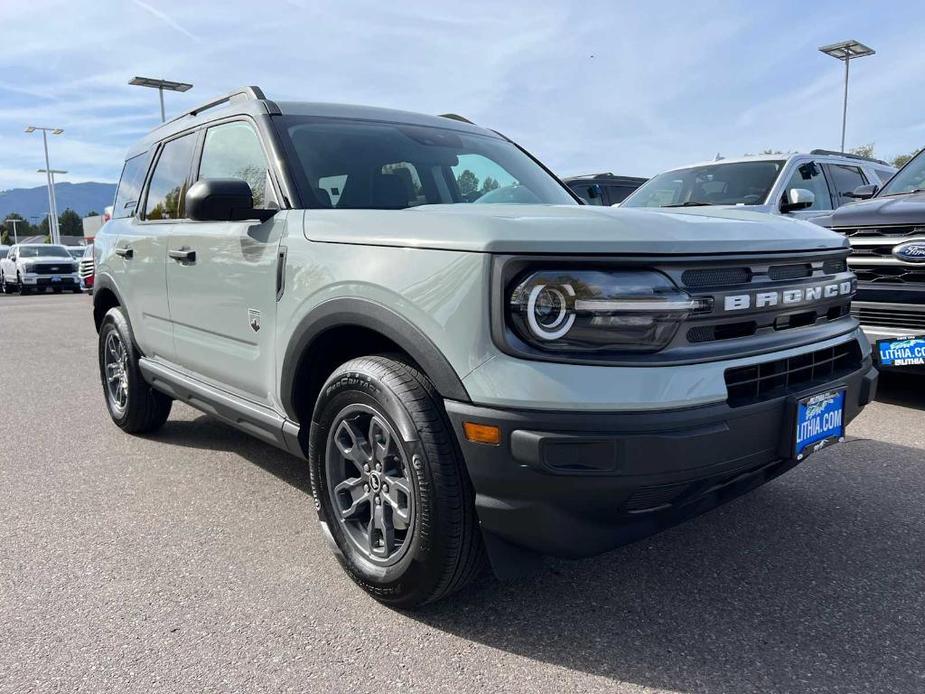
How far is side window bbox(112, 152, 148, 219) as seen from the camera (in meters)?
4.65

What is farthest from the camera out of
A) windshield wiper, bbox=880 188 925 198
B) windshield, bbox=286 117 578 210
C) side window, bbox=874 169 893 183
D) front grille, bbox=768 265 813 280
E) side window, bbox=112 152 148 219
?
side window, bbox=874 169 893 183

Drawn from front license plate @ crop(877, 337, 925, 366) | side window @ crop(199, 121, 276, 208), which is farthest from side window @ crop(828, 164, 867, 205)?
side window @ crop(199, 121, 276, 208)

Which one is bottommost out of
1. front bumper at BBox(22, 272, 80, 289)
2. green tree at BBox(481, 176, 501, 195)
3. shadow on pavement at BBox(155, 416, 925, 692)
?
front bumper at BBox(22, 272, 80, 289)

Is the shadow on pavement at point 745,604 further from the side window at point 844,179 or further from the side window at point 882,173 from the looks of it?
the side window at point 882,173

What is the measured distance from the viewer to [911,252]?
463 cm

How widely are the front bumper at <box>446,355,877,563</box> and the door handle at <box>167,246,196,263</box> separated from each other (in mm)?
1938

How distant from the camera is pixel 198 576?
2844 mm

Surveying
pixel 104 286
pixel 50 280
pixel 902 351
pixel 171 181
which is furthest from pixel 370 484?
pixel 50 280

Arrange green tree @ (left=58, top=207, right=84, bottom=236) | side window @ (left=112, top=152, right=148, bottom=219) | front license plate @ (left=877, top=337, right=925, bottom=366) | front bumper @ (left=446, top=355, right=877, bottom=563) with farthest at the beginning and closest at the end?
1. green tree @ (left=58, top=207, right=84, bottom=236)
2. side window @ (left=112, top=152, right=148, bottom=219)
3. front license plate @ (left=877, top=337, right=925, bottom=366)
4. front bumper @ (left=446, top=355, right=877, bottom=563)

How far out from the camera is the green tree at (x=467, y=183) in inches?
136

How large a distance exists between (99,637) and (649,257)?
2051 mm

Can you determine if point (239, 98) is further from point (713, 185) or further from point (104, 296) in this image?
point (713, 185)

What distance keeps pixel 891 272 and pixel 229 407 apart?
4.01 meters

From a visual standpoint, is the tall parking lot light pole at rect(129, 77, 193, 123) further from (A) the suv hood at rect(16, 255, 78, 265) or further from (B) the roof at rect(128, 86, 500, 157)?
(B) the roof at rect(128, 86, 500, 157)
